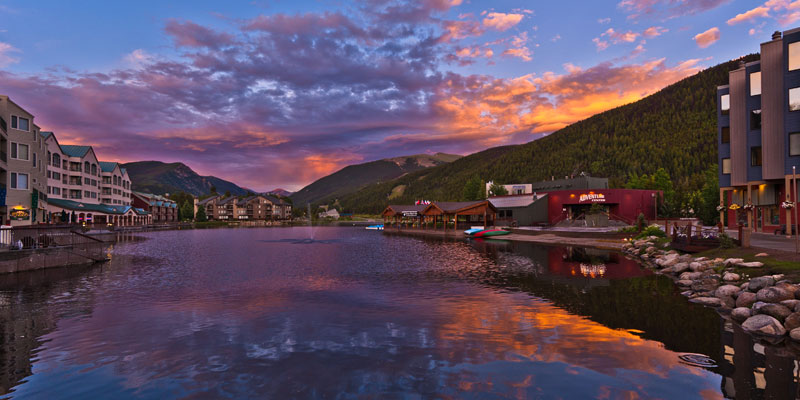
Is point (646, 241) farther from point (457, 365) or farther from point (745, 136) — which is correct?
point (457, 365)

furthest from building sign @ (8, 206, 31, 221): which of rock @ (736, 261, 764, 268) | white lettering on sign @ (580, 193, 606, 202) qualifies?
white lettering on sign @ (580, 193, 606, 202)

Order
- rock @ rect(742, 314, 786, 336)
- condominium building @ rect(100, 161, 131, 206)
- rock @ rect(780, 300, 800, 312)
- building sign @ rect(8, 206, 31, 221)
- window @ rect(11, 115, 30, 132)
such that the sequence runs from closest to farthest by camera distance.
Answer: rock @ rect(742, 314, 786, 336) → rock @ rect(780, 300, 800, 312) → building sign @ rect(8, 206, 31, 221) → window @ rect(11, 115, 30, 132) → condominium building @ rect(100, 161, 131, 206)

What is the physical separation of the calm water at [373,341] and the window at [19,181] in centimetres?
2128

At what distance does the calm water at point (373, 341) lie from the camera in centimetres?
1017

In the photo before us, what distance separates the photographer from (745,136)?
142 feet

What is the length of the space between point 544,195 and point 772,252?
199 ft

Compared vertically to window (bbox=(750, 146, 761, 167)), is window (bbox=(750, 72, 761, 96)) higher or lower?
higher

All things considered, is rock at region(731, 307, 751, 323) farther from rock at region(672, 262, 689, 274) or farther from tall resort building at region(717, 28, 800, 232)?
tall resort building at region(717, 28, 800, 232)

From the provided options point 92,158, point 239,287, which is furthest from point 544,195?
point 92,158

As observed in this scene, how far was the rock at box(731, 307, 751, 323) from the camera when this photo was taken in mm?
15914

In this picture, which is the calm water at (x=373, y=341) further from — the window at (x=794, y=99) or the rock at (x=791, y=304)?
the window at (x=794, y=99)

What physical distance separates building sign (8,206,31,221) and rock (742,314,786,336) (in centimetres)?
5701

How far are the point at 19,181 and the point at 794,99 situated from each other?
76829mm

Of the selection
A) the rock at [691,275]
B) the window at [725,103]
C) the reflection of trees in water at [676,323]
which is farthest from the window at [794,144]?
the reflection of trees in water at [676,323]
